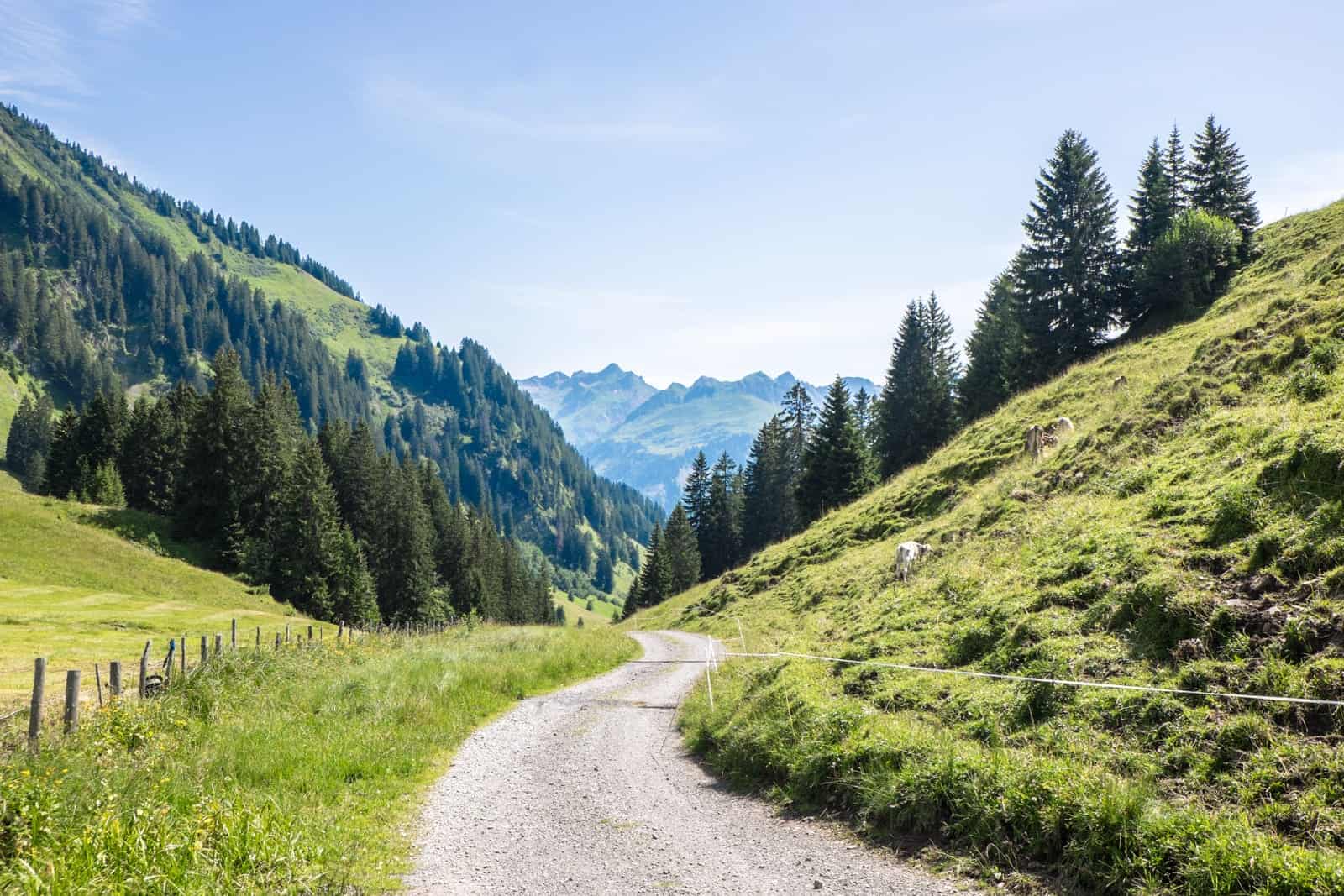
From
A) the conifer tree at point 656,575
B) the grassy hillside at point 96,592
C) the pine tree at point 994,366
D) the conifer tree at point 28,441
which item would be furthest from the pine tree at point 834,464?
the conifer tree at point 28,441

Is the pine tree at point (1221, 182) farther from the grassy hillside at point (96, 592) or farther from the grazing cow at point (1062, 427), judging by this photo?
the grassy hillside at point (96, 592)

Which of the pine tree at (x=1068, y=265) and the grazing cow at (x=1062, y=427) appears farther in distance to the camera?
the pine tree at (x=1068, y=265)

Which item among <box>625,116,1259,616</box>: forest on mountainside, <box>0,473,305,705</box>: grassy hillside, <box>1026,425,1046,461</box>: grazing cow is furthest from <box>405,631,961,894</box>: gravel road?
<box>625,116,1259,616</box>: forest on mountainside

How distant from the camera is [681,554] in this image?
92.1m

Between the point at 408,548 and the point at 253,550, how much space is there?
16.1m

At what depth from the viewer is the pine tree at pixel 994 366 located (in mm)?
55125

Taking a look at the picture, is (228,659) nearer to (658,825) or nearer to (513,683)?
(513,683)

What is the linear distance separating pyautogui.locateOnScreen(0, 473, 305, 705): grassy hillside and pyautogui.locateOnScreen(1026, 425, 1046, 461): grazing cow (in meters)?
35.9

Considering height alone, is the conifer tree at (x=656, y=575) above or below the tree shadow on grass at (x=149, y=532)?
below

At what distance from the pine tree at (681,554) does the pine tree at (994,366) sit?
1588 inches

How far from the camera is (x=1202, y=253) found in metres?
44.3

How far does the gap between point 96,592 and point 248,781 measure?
173 ft

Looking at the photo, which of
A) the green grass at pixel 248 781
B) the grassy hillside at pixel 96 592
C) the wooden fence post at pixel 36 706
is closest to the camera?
the green grass at pixel 248 781

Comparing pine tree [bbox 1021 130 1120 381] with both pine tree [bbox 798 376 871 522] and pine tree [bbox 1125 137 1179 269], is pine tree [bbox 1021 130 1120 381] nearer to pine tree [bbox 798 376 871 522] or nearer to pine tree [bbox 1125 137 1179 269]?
Answer: pine tree [bbox 1125 137 1179 269]
